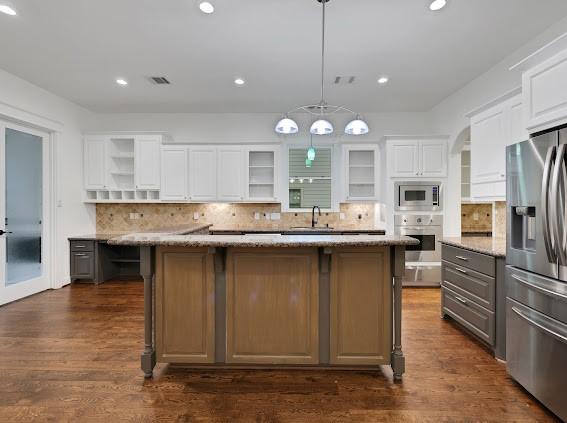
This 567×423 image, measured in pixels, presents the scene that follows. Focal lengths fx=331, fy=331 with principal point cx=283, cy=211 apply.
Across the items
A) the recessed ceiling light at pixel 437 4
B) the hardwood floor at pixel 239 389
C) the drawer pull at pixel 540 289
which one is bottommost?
the hardwood floor at pixel 239 389

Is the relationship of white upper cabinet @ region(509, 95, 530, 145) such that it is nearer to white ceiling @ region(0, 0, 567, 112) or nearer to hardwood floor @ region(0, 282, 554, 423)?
white ceiling @ region(0, 0, 567, 112)

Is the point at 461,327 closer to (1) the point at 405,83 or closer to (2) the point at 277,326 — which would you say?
(2) the point at 277,326

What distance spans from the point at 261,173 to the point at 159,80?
2220 millimetres

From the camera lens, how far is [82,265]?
5.32 metres

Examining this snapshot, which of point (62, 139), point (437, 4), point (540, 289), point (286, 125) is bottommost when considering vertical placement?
point (540, 289)

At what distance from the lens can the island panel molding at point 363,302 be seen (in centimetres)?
243

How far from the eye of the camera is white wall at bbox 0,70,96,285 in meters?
4.26

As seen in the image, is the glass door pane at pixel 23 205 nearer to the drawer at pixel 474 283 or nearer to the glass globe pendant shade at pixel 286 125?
the glass globe pendant shade at pixel 286 125

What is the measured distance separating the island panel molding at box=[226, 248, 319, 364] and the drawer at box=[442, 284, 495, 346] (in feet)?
5.06

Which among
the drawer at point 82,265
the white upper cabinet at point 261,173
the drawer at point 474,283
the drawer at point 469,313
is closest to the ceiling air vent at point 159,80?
the white upper cabinet at point 261,173

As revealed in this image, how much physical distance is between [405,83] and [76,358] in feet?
15.6

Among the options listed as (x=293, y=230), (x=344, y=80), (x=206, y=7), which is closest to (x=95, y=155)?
(x=293, y=230)

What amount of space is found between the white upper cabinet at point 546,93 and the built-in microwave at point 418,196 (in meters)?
2.70

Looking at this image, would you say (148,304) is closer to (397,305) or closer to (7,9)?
(397,305)
